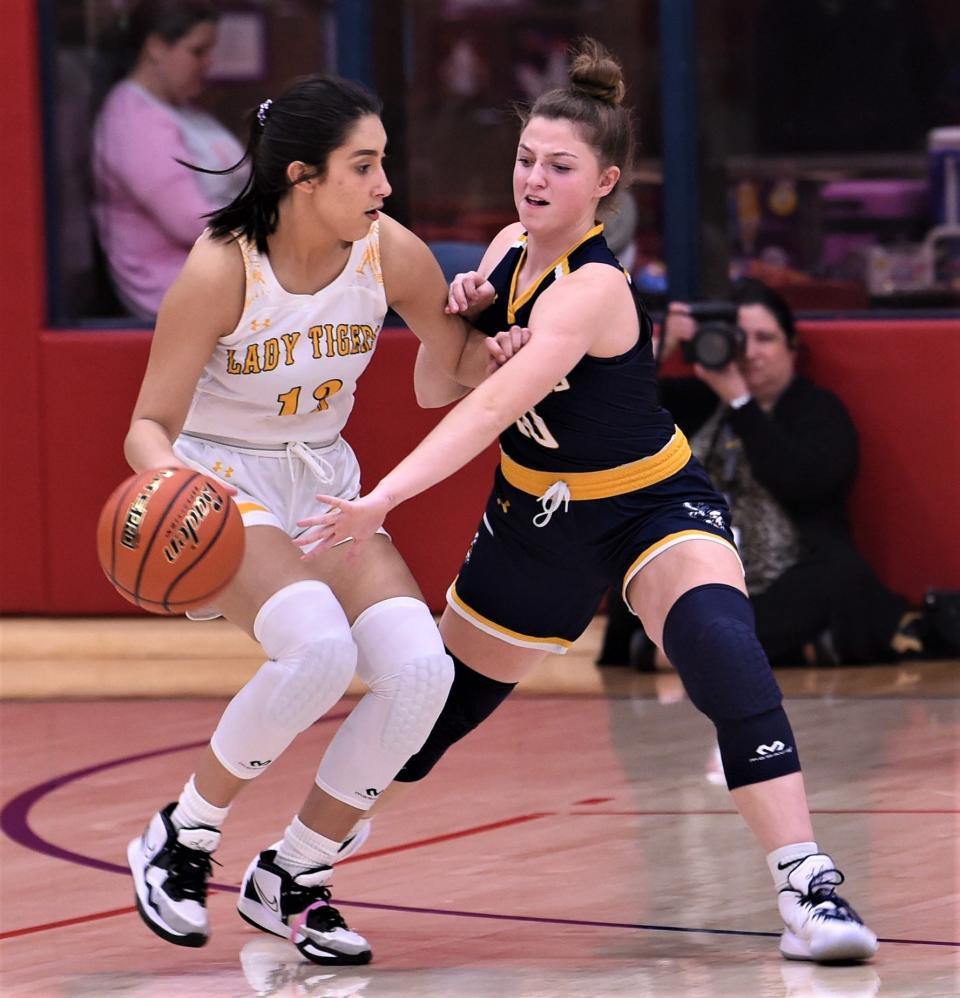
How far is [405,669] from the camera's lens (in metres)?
3.94

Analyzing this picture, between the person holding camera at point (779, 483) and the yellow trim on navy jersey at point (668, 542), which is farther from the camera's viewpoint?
the person holding camera at point (779, 483)

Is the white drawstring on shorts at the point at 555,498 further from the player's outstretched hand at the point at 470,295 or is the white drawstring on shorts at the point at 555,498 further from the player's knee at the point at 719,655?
the player's outstretched hand at the point at 470,295

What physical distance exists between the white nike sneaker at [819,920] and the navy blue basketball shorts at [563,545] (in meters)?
0.65

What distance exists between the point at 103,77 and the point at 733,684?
4.86 metres

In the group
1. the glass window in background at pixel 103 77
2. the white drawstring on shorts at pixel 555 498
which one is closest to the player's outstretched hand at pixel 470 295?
the white drawstring on shorts at pixel 555 498

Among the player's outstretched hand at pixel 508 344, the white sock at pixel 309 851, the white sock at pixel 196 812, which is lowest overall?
the white sock at pixel 309 851

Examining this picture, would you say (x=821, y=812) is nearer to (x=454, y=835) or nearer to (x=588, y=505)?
(x=454, y=835)

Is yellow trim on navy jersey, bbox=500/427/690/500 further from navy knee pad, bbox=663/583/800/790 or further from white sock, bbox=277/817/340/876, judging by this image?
white sock, bbox=277/817/340/876

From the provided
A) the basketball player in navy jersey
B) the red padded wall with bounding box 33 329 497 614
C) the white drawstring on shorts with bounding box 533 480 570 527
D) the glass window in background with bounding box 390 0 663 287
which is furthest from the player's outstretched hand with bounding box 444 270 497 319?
the glass window in background with bounding box 390 0 663 287

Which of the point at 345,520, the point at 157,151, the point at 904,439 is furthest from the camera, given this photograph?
the point at 157,151

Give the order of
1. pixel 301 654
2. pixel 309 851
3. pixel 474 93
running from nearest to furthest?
pixel 301 654 → pixel 309 851 → pixel 474 93

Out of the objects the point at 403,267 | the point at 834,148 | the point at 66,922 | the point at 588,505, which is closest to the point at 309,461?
the point at 403,267

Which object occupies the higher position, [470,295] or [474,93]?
[474,93]

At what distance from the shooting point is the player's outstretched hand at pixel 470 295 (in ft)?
14.0
